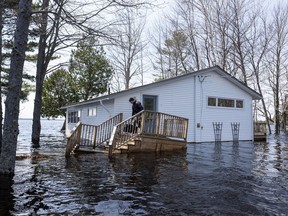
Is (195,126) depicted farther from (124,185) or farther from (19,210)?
(19,210)

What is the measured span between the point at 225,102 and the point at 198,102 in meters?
2.22

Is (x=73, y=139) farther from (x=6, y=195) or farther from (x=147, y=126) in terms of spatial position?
(x=6, y=195)

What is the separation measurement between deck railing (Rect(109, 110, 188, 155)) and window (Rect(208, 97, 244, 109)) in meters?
4.82

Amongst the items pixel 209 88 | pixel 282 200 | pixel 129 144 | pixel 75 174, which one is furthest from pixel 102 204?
pixel 209 88

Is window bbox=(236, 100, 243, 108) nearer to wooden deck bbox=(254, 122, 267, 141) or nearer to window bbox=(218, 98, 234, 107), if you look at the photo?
window bbox=(218, 98, 234, 107)

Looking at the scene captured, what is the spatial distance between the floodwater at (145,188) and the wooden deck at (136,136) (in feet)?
5.59

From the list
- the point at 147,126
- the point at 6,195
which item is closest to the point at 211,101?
the point at 147,126

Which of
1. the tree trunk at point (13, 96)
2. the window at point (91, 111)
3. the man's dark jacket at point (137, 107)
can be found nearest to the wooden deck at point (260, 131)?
the man's dark jacket at point (137, 107)

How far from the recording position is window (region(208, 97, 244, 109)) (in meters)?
16.5

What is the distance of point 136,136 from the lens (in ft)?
35.6

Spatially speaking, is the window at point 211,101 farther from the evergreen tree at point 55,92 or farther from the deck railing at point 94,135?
the evergreen tree at point 55,92

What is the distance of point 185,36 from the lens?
94.8 ft

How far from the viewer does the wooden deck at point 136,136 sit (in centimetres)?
1064

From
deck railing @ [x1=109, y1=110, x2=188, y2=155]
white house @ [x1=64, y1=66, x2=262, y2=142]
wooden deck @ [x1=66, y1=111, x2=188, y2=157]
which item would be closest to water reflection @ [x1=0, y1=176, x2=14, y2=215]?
wooden deck @ [x1=66, y1=111, x2=188, y2=157]
